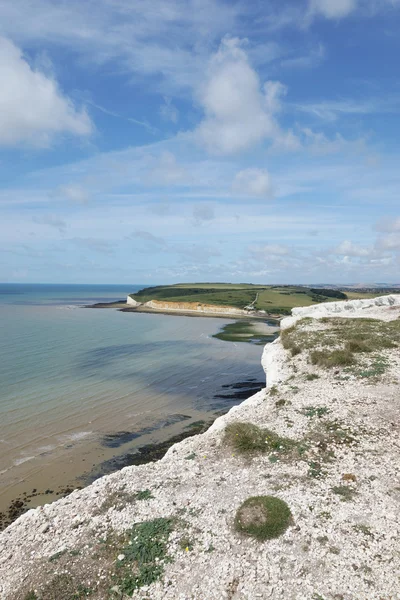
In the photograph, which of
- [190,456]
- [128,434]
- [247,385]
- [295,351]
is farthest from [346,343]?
[190,456]

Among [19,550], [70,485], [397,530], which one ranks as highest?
[397,530]

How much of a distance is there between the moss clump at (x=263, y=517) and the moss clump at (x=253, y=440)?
3.47 m

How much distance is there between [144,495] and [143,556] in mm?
2914

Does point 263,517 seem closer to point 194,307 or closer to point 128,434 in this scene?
point 128,434

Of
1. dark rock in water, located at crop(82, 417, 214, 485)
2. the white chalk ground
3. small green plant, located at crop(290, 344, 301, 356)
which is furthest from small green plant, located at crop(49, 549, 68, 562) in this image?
small green plant, located at crop(290, 344, 301, 356)

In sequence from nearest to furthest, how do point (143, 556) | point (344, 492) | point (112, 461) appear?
1. point (143, 556)
2. point (344, 492)
3. point (112, 461)

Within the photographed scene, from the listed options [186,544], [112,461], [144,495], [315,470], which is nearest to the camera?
[186,544]

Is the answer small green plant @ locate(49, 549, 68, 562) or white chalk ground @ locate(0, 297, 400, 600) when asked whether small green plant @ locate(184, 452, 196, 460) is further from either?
small green plant @ locate(49, 549, 68, 562)

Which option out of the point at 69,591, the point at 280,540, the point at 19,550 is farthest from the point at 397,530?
the point at 19,550

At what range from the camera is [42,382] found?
127 ft

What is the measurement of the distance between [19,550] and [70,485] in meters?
9.95

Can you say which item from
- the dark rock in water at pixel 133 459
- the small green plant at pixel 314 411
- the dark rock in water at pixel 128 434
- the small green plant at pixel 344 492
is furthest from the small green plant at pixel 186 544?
the dark rock in water at pixel 128 434

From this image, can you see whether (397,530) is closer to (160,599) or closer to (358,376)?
(160,599)

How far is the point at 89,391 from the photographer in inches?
1468
